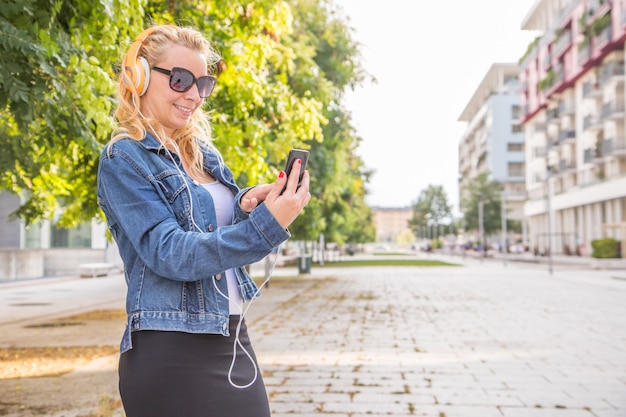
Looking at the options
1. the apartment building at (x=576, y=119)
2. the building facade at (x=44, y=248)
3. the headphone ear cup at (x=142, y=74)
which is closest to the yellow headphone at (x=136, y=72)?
the headphone ear cup at (x=142, y=74)

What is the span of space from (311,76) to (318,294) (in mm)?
6719

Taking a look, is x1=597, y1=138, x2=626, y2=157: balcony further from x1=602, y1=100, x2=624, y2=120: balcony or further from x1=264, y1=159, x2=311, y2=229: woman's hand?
x1=264, y1=159, x2=311, y2=229: woman's hand

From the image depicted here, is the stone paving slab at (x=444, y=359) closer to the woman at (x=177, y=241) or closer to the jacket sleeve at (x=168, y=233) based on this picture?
the woman at (x=177, y=241)

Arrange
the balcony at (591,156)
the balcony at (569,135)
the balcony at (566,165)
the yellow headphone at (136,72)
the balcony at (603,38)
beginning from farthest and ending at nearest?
the balcony at (566,165)
the balcony at (569,135)
the balcony at (591,156)
the balcony at (603,38)
the yellow headphone at (136,72)

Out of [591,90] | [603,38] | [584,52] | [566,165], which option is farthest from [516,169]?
[603,38]

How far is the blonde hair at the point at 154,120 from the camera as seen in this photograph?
2.15m

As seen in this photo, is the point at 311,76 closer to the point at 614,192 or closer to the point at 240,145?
the point at 240,145

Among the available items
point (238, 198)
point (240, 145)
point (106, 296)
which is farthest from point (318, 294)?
point (238, 198)

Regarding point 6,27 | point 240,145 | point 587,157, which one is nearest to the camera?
point 6,27

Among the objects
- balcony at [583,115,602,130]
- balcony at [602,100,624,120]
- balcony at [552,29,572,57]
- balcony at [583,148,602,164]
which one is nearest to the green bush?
balcony at [602,100,624,120]

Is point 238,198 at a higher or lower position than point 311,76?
lower

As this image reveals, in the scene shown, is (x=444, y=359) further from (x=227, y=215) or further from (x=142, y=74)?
(x=142, y=74)

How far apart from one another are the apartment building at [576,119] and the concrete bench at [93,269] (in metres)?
26.5

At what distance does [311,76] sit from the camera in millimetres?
16797
